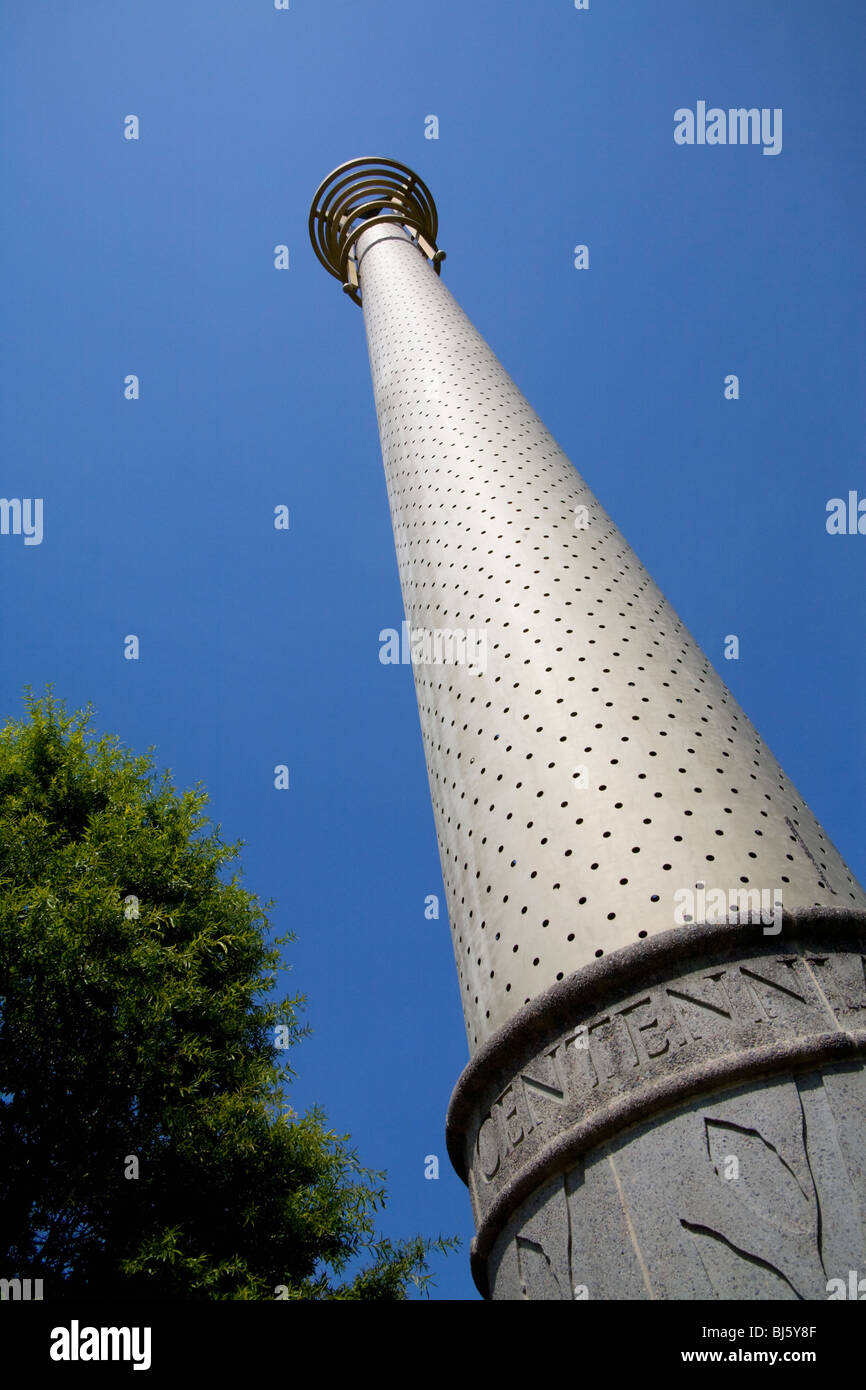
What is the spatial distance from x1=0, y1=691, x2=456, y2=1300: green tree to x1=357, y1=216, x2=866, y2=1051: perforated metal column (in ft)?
16.1

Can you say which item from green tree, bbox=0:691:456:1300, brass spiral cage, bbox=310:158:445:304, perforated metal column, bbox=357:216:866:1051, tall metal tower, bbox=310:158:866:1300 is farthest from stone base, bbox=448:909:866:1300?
brass spiral cage, bbox=310:158:445:304

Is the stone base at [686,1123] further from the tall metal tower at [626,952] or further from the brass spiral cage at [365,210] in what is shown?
the brass spiral cage at [365,210]

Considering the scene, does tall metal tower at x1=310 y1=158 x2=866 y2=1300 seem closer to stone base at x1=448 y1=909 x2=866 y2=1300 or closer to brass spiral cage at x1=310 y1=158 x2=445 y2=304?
stone base at x1=448 y1=909 x2=866 y2=1300

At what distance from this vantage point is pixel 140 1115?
9672 millimetres

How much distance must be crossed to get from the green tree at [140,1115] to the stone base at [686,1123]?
6.02 m

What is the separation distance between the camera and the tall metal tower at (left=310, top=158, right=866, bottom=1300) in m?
3.53

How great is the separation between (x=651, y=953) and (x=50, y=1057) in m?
7.60

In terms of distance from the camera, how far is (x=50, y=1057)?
9.50 meters
